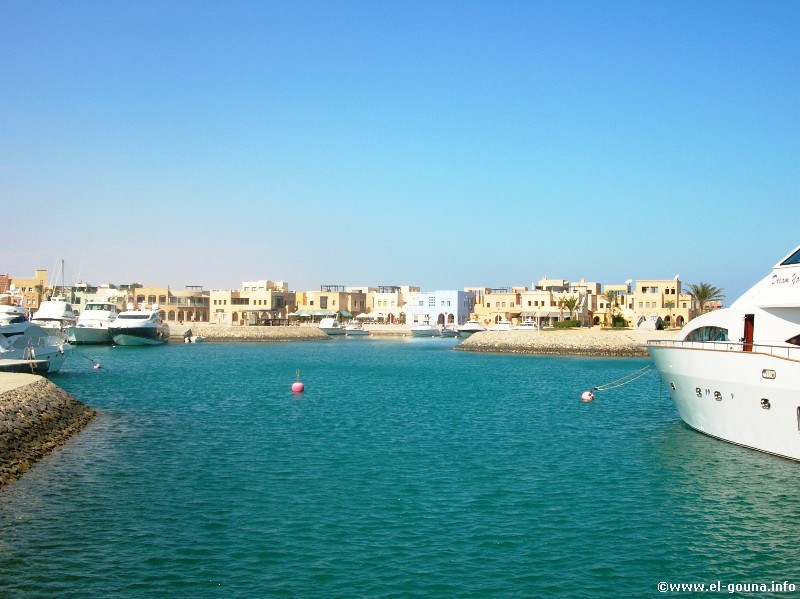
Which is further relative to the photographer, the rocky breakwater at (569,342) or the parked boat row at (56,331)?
the rocky breakwater at (569,342)

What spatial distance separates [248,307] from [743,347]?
14232cm

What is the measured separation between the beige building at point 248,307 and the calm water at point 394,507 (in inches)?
4884

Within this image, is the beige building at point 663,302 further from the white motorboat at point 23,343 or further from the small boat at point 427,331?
the white motorboat at point 23,343

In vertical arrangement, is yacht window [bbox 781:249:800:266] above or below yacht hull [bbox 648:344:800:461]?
above

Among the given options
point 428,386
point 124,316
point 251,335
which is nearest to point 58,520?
point 428,386

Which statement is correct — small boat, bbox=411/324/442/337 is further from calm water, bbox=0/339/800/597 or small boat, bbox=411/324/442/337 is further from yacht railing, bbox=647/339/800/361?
yacht railing, bbox=647/339/800/361

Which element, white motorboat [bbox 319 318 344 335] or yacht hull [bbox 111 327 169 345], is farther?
white motorboat [bbox 319 318 344 335]

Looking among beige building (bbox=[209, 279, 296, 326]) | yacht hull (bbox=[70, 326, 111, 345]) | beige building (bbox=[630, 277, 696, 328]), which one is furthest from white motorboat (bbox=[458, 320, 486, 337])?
yacht hull (bbox=[70, 326, 111, 345])

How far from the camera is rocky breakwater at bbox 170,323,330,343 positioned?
12581 cm

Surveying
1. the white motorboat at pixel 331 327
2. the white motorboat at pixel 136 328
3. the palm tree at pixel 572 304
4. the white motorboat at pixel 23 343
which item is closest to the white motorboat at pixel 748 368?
the white motorboat at pixel 23 343

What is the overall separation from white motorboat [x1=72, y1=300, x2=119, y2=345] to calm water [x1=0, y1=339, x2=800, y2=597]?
68195mm

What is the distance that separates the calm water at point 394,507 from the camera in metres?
14.0

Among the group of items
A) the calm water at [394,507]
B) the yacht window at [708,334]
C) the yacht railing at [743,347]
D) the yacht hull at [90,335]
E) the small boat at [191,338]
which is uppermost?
the yacht window at [708,334]

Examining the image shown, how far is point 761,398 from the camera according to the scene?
73.7 ft
